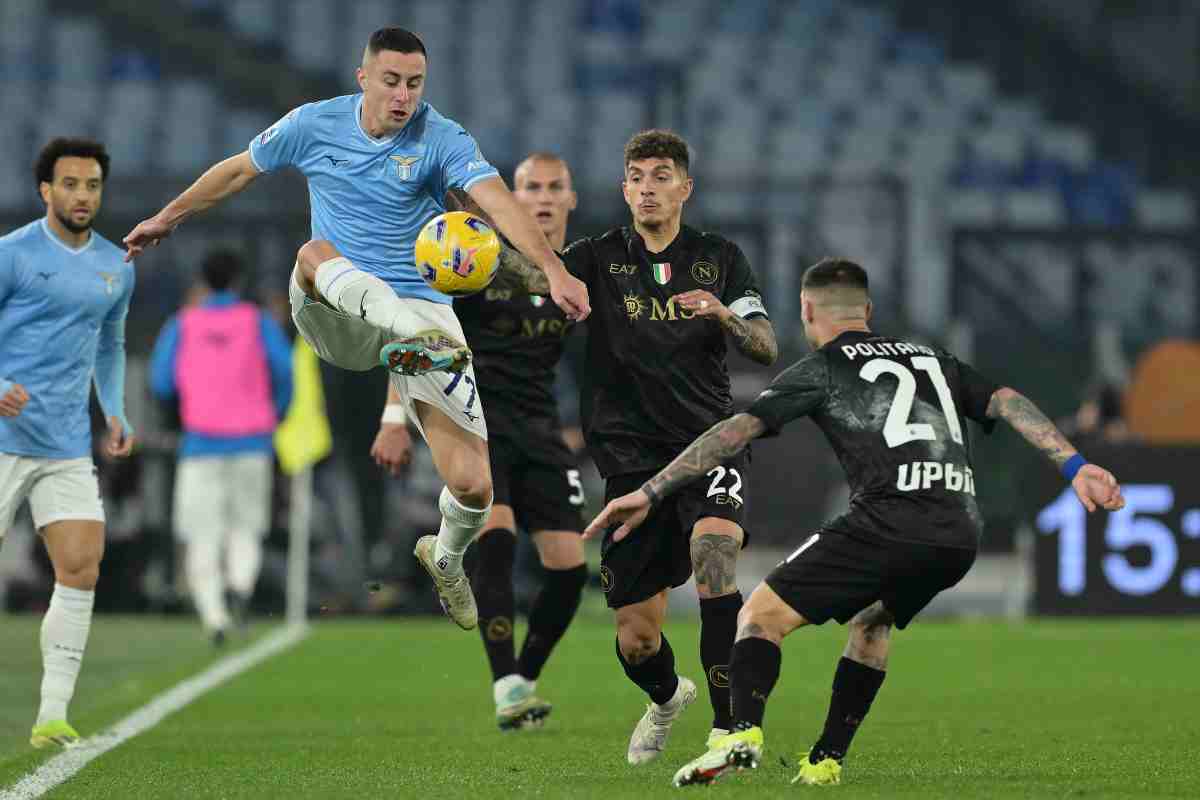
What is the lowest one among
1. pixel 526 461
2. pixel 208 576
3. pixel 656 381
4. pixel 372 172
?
pixel 208 576

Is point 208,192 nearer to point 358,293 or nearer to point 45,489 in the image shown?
point 358,293

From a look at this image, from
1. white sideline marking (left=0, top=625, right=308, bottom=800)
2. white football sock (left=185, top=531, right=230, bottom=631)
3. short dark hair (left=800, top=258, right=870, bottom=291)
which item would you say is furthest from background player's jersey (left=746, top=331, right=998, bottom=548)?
white football sock (left=185, top=531, right=230, bottom=631)

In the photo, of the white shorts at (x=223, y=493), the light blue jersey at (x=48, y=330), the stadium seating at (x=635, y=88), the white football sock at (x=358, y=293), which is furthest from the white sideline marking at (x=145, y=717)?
the stadium seating at (x=635, y=88)

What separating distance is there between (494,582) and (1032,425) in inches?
133

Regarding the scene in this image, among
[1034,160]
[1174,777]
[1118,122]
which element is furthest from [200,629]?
[1118,122]

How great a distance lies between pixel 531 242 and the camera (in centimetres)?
668

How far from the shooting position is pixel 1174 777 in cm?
644

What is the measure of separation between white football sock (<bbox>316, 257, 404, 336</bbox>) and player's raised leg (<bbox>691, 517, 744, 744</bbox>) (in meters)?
1.24

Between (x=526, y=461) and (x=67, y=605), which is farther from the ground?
(x=526, y=461)

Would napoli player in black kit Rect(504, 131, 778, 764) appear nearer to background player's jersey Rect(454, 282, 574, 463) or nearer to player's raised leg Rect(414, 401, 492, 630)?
player's raised leg Rect(414, 401, 492, 630)

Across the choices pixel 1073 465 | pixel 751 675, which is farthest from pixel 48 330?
pixel 1073 465

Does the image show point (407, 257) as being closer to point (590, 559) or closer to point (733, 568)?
point (733, 568)

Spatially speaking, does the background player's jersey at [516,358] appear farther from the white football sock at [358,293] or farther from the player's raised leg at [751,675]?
the player's raised leg at [751,675]

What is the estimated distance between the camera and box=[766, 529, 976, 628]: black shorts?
5914 millimetres
